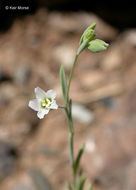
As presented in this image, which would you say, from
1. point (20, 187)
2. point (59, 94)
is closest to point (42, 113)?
point (20, 187)

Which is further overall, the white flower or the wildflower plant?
the white flower

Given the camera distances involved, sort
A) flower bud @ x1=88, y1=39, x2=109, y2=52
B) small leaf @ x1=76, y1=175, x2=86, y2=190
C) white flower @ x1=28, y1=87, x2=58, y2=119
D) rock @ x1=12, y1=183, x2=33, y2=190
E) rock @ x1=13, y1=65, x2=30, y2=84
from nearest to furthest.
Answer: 1. flower bud @ x1=88, y1=39, x2=109, y2=52
2. white flower @ x1=28, y1=87, x2=58, y2=119
3. small leaf @ x1=76, y1=175, x2=86, y2=190
4. rock @ x1=12, y1=183, x2=33, y2=190
5. rock @ x1=13, y1=65, x2=30, y2=84

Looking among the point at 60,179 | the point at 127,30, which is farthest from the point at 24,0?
the point at 60,179

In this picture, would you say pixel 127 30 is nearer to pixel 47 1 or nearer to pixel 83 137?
pixel 47 1

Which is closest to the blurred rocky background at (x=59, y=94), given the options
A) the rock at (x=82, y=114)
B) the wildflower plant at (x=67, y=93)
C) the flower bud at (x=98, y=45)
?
the rock at (x=82, y=114)

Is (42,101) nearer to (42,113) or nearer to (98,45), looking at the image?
(42,113)

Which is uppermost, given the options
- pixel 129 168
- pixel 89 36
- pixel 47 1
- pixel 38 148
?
pixel 89 36

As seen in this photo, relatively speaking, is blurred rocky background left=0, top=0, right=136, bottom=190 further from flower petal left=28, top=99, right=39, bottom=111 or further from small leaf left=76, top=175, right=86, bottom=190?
flower petal left=28, top=99, right=39, bottom=111

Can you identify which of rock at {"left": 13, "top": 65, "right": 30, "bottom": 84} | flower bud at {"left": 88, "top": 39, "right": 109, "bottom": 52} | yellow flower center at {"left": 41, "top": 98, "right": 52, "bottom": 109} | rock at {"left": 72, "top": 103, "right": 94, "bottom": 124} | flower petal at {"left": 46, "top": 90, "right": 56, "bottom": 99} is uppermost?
flower bud at {"left": 88, "top": 39, "right": 109, "bottom": 52}

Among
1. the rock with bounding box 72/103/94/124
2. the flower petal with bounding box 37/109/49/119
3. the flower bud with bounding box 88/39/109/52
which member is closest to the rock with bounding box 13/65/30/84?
the rock with bounding box 72/103/94/124
